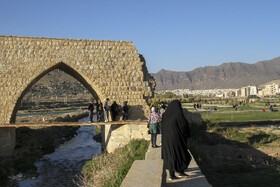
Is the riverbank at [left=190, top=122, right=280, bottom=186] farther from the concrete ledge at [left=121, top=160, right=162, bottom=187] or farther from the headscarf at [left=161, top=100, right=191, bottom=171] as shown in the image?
the concrete ledge at [left=121, top=160, right=162, bottom=187]

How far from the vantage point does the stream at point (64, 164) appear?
11.2 metres

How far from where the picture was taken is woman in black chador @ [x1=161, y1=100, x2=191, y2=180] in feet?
17.1

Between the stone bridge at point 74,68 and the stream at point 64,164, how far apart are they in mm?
1851

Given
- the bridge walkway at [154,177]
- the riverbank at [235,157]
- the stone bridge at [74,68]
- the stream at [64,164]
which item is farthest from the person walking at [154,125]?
the stone bridge at [74,68]

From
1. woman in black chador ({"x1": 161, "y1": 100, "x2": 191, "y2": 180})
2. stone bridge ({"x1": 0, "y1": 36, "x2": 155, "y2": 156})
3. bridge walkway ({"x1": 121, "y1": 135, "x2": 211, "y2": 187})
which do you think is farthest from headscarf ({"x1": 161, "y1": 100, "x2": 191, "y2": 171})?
stone bridge ({"x1": 0, "y1": 36, "x2": 155, "y2": 156})

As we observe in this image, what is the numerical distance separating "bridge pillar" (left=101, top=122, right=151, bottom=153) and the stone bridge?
1.14 ft

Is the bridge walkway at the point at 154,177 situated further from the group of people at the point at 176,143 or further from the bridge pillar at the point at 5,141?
the bridge pillar at the point at 5,141

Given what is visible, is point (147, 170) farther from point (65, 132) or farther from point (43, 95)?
point (43, 95)

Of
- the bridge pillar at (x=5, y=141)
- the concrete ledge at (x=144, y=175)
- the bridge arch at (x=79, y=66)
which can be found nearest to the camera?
the concrete ledge at (x=144, y=175)

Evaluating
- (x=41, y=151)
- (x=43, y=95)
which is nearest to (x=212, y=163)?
(x=41, y=151)

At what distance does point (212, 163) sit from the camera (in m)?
8.38

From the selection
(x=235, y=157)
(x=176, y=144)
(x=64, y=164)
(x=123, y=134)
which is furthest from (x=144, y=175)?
(x=64, y=164)

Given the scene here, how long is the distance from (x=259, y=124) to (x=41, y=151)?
16.2 meters

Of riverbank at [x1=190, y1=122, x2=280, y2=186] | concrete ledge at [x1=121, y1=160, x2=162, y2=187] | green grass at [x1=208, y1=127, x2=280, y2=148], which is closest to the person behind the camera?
concrete ledge at [x1=121, y1=160, x2=162, y2=187]
